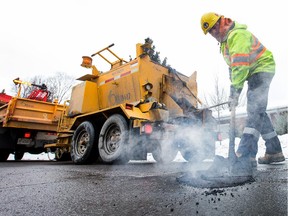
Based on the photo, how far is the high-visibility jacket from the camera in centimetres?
296

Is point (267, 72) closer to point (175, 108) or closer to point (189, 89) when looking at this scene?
point (175, 108)

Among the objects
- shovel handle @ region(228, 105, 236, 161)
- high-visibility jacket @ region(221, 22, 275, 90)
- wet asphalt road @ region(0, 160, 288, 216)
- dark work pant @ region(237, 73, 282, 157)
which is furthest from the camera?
dark work pant @ region(237, 73, 282, 157)

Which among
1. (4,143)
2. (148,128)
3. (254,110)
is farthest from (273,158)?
(4,143)

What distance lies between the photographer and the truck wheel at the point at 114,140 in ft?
15.0

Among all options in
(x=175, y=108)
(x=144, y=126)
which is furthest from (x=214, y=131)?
(x=144, y=126)

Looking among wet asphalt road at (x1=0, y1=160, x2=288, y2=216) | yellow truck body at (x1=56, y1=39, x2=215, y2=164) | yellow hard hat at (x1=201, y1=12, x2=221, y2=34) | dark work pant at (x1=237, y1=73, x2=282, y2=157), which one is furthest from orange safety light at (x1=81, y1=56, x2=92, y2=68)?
wet asphalt road at (x1=0, y1=160, x2=288, y2=216)

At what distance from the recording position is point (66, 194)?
1.82 metres

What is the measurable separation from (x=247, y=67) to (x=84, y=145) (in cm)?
402

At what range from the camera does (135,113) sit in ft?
15.6

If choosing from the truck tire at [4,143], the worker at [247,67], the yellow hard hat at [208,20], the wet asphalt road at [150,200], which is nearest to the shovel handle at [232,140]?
the worker at [247,67]

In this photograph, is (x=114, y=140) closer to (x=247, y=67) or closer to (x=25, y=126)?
(x=247, y=67)

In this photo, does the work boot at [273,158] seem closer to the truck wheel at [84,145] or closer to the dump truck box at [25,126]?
the truck wheel at [84,145]

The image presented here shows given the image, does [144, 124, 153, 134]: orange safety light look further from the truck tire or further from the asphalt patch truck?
the truck tire

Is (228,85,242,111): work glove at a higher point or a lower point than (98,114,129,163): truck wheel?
higher
